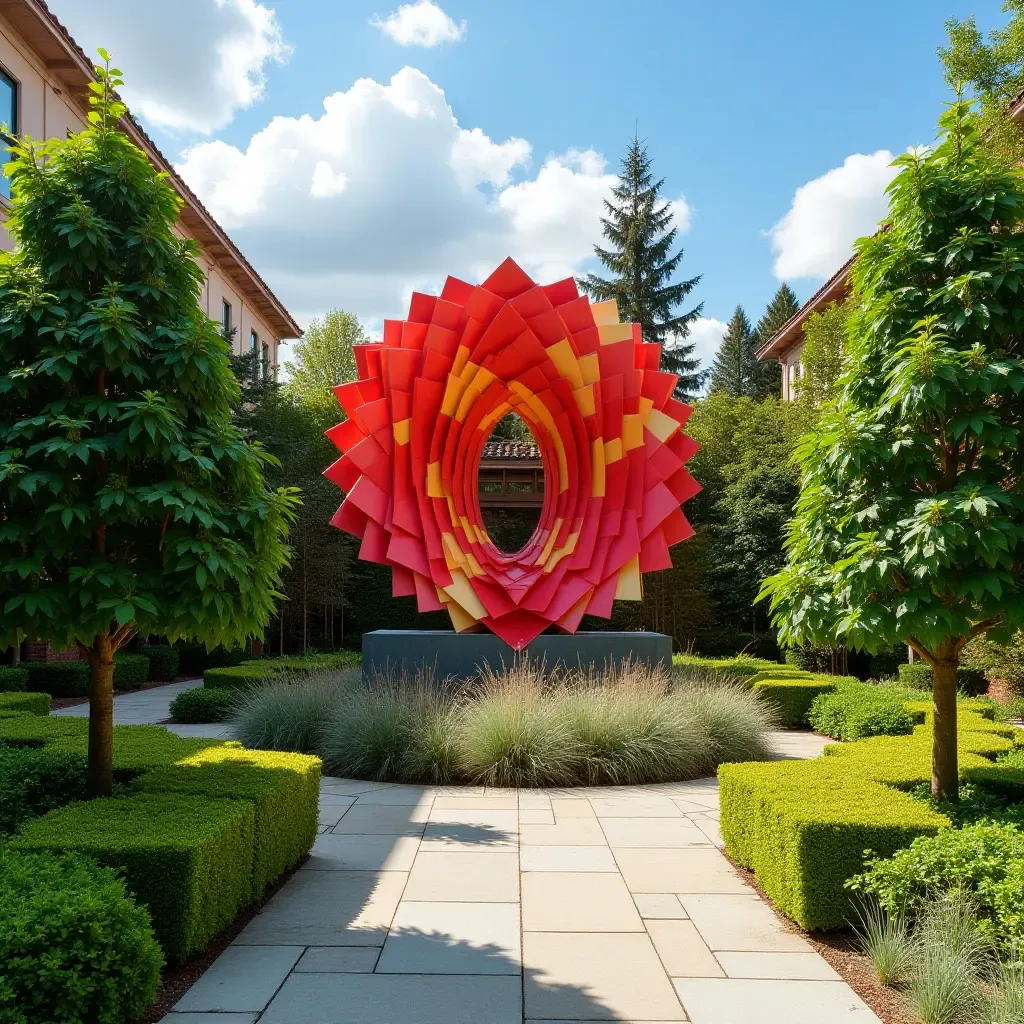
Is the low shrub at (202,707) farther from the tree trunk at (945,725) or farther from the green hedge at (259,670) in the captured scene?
the tree trunk at (945,725)

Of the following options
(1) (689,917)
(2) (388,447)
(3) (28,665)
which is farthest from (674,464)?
(3) (28,665)

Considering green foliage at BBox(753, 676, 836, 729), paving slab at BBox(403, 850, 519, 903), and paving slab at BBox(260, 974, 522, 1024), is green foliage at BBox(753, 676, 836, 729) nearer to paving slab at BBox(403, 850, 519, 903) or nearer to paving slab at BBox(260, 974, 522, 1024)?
paving slab at BBox(403, 850, 519, 903)

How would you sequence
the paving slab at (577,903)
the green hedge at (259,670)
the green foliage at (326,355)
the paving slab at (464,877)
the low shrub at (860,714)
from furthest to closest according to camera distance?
1. the green foliage at (326,355)
2. the green hedge at (259,670)
3. the low shrub at (860,714)
4. the paving slab at (464,877)
5. the paving slab at (577,903)

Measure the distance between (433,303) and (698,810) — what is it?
801 centimetres

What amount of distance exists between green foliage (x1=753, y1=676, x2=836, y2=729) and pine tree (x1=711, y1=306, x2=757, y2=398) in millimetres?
43192

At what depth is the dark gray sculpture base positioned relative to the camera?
497 inches

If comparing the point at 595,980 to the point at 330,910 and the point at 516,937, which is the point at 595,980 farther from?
the point at 330,910

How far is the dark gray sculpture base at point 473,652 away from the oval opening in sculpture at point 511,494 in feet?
36.5

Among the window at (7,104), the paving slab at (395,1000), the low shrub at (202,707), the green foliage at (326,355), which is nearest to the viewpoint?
the paving slab at (395,1000)

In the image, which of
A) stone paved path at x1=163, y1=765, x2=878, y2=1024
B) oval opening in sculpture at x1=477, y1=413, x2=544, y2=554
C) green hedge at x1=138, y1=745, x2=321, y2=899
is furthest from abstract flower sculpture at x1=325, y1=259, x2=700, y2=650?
oval opening in sculpture at x1=477, y1=413, x2=544, y2=554

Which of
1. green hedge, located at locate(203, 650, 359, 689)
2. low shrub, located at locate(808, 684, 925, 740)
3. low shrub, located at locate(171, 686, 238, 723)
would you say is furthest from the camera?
green hedge, located at locate(203, 650, 359, 689)

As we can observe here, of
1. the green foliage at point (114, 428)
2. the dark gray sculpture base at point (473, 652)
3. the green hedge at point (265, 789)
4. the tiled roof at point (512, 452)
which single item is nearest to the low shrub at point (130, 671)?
the dark gray sculpture base at point (473, 652)

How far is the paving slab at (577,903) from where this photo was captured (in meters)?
4.95

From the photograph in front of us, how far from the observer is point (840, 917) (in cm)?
475
